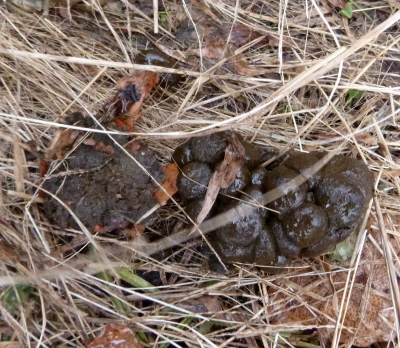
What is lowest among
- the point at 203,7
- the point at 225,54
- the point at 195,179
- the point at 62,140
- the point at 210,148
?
the point at 195,179

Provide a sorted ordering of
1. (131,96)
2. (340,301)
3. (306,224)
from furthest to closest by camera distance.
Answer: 1. (340,301)
2. (131,96)
3. (306,224)

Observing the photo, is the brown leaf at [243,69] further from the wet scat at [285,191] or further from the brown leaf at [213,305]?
the brown leaf at [213,305]

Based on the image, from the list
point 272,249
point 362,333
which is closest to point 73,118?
point 272,249

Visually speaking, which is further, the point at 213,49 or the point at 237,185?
the point at 213,49

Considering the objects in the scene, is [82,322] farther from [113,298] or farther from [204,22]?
[204,22]

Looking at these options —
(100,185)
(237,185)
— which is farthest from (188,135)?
(100,185)

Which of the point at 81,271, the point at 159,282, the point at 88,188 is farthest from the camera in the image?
the point at 159,282

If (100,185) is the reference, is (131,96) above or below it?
above

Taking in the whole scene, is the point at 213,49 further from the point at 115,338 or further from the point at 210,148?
the point at 115,338
